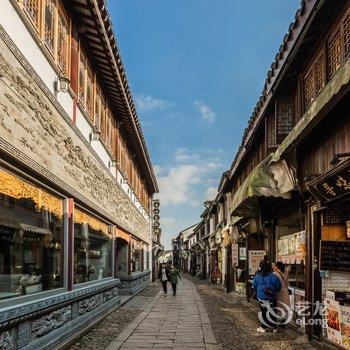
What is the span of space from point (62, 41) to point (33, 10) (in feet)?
7.44

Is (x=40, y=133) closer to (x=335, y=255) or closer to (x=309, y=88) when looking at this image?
(x=335, y=255)

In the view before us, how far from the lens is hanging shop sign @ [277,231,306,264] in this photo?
1264 cm

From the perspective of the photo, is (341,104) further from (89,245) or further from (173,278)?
(173,278)

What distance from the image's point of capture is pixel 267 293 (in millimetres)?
12828

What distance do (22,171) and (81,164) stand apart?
4.79 m

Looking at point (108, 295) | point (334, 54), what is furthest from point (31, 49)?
point (108, 295)

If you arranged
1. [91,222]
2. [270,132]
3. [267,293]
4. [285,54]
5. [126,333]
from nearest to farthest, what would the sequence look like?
[285,54], [126,333], [267,293], [91,222], [270,132]

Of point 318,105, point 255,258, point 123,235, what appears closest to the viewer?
point 318,105

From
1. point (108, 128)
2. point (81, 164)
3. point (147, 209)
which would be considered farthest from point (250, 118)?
point (147, 209)

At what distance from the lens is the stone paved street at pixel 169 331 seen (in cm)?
1128

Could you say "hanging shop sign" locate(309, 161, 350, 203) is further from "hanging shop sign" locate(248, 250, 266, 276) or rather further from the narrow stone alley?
"hanging shop sign" locate(248, 250, 266, 276)

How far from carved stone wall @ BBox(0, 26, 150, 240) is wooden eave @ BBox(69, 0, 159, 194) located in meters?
2.42

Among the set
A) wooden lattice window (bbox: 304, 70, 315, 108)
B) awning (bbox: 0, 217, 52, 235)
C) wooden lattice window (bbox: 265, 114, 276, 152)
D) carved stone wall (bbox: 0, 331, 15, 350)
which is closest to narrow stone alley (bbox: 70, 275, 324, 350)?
awning (bbox: 0, 217, 52, 235)

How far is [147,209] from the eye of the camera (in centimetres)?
4069
